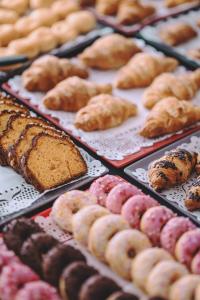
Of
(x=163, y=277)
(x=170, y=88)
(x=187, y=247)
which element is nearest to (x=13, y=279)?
(x=163, y=277)

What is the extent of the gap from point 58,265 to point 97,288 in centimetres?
16

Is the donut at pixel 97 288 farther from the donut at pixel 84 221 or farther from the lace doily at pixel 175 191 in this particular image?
the lace doily at pixel 175 191

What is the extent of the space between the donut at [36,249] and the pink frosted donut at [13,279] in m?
0.06

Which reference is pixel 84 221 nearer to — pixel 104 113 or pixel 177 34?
pixel 104 113

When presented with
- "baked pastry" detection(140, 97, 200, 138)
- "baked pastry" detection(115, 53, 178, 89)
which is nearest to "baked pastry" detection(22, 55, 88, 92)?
"baked pastry" detection(115, 53, 178, 89)

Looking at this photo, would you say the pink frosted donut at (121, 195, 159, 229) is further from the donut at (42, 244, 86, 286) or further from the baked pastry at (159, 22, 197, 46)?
the baked pastry at (159, 22, 197, 46)

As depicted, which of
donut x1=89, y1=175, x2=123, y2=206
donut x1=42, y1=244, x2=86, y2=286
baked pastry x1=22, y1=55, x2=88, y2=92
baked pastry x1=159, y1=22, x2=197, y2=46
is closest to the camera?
donut x1=42, y1=244, x2=86, y2=286

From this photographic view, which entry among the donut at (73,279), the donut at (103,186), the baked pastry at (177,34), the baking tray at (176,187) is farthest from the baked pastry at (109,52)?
the donut at (73,279)

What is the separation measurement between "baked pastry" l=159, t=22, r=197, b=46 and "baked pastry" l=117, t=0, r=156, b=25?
197 mm

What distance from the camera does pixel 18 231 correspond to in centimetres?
183

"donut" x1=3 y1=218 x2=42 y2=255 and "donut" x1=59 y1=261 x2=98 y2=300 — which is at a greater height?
"donut" x1=3 y1=218 x2=42 y2=255

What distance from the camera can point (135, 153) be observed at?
2.41 metres

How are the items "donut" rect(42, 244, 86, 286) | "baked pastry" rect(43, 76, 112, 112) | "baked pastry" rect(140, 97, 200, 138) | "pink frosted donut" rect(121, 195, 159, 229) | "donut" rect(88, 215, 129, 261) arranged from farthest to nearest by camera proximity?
"baked pastry" rect(43, 76, 112, 112) < "baked pastry" rect(140, 97, 200, 138) < "pink frosted donut" rect(121, 195, 159, 229) < "donut" rect(88, 215, 129, 261) < "donut" rect(42, 244, 86, 286)

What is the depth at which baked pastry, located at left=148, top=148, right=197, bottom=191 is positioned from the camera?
2158mm
